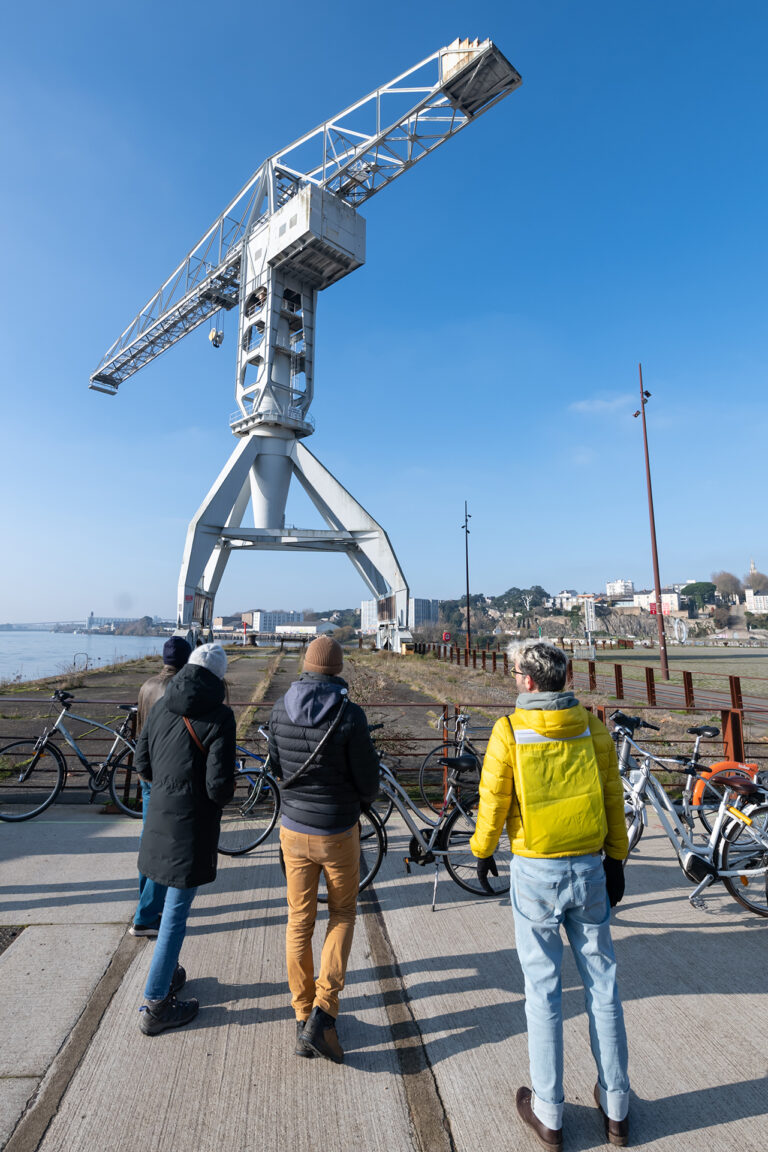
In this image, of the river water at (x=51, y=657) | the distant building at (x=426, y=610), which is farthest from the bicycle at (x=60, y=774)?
the distant building at (x=426, y=610)

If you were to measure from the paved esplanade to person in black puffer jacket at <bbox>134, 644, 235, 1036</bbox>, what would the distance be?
22 centimetres

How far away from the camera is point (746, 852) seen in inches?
155

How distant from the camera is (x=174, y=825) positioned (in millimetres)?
2795

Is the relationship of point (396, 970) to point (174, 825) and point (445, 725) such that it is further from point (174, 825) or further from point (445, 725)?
point (445, 725)

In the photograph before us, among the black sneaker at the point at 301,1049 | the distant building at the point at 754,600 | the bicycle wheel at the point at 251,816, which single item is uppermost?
the distant building at the point at 754,600

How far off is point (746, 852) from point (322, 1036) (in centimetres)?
310

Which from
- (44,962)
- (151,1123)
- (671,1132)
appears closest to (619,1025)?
(671,1132)

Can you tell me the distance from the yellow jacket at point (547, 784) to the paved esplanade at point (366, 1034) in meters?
1.09

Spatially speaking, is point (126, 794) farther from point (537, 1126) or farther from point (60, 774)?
point (537, 1126)

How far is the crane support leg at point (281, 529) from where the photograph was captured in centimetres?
3092

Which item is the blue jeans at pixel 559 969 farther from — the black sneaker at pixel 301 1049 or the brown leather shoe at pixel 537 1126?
the black sneaker at pixel 301 1049

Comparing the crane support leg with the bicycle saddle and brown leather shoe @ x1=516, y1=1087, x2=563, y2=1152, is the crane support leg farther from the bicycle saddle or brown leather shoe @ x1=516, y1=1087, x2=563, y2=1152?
brown leather shoe @ x1=516, y1=1087, x2=563, y2=1152

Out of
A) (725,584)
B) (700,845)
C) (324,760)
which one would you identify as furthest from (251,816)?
(725,584)

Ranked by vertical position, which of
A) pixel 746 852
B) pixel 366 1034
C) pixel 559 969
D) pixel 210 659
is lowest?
pixel 366 1034
